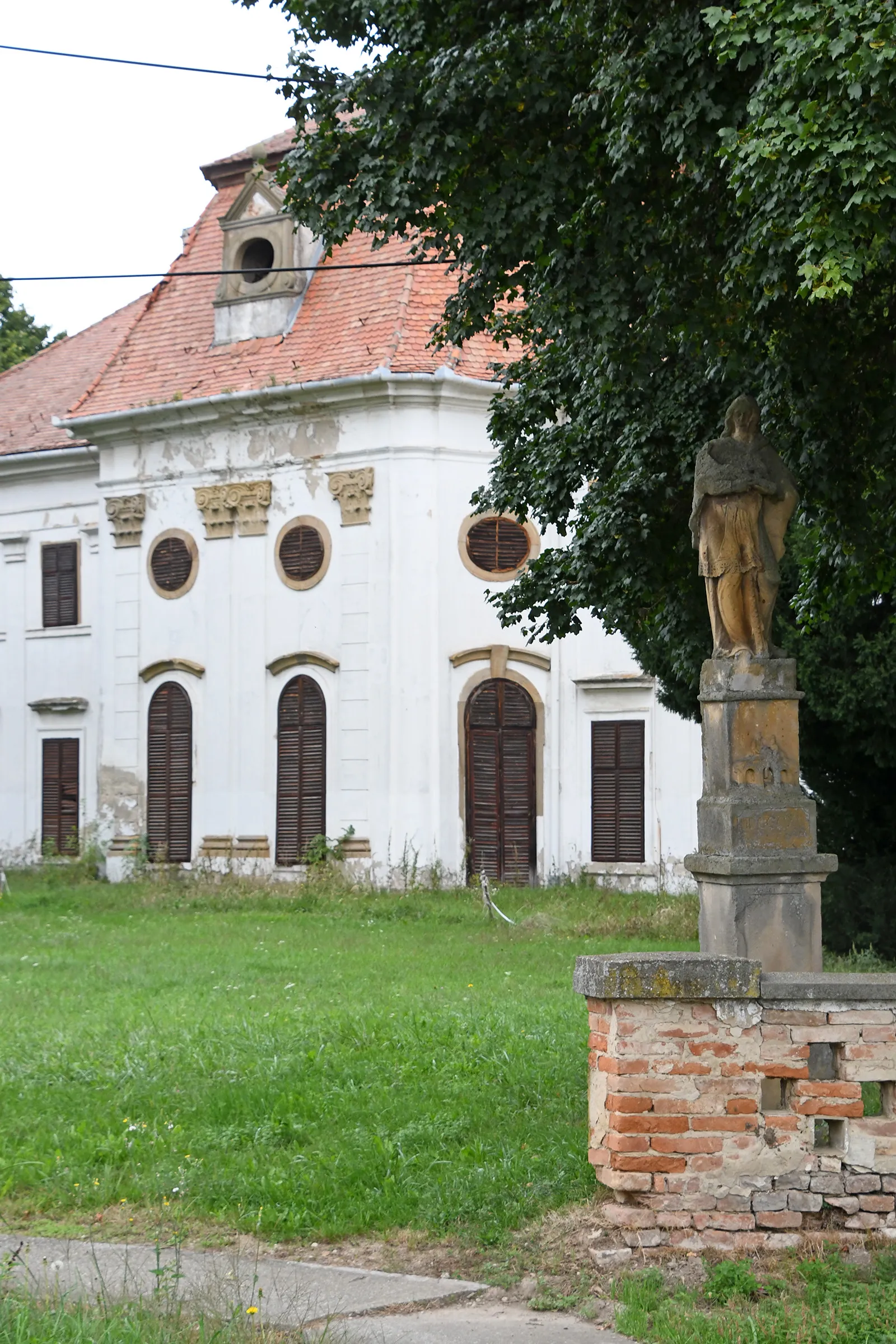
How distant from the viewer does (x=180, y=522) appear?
25828 millimetres

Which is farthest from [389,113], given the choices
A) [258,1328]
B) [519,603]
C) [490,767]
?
[490,767]

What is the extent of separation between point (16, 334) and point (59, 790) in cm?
1553

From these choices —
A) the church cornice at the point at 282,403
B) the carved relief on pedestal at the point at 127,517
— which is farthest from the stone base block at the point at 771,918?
the carved relief on pedestal at the point at 127,517

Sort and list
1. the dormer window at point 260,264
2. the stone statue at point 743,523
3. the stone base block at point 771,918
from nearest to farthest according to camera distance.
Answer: the stone base block at point 771,918, the stone statue at point 743,523, the dormer window at point 260,264

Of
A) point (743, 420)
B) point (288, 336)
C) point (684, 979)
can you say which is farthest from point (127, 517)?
point (684, 979)

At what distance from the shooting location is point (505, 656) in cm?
Answer: 2375

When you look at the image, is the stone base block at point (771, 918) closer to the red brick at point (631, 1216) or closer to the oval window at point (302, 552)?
the red brick at point (631, 1216)

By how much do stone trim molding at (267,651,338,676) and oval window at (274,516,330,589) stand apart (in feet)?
3.47

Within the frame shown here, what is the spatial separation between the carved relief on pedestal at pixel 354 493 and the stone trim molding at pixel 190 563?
296 centimetres

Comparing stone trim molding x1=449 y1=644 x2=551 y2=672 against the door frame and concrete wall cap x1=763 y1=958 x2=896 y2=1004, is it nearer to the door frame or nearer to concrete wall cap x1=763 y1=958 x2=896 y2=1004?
the door frame

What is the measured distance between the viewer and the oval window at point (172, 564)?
25.7 metres

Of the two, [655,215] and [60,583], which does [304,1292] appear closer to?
[655,215]

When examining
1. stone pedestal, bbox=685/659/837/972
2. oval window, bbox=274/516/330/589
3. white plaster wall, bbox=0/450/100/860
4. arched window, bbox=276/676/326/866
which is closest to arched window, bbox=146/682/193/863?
arched window, bbox=276/676/326/866

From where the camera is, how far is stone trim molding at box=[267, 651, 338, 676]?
78.4 ft
